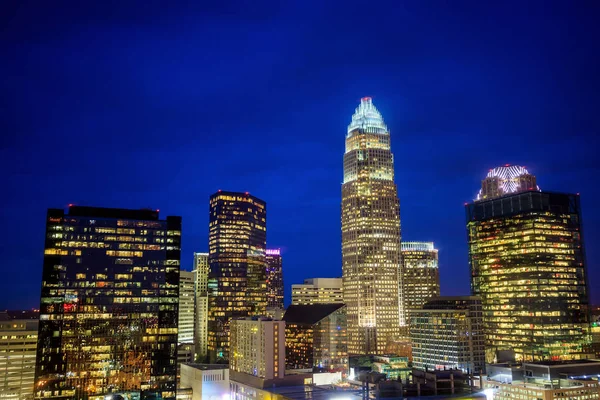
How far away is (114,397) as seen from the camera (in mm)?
191375

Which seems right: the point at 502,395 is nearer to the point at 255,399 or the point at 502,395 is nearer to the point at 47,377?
the point at 255,399

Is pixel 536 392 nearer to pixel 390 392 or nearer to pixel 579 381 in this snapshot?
pixel 579 381

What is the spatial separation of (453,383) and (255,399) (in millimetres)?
64571

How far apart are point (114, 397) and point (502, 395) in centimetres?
12630

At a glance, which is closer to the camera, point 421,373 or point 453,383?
point 453,383

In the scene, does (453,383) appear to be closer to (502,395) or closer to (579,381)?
(502,395)

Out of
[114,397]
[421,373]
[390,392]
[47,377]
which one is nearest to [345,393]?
[390,392]

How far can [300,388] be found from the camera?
196250 millimetres

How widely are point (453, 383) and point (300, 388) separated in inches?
1957

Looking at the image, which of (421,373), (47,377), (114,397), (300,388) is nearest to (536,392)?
(421,373)

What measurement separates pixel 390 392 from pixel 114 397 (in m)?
89.1

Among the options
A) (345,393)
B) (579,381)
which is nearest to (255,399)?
(345,393)

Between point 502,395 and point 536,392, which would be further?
point 502,395

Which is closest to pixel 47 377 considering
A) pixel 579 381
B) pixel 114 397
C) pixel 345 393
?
pixel 114 397
